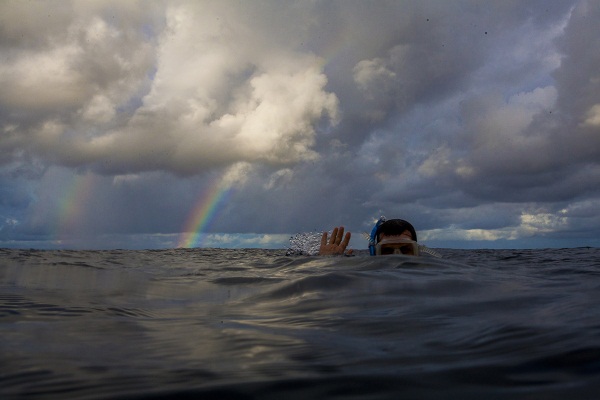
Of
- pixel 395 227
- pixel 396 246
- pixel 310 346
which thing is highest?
pixel 395 227

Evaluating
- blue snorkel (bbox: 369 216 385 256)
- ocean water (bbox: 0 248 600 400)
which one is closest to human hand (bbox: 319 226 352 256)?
blue snorkel (bbox: 369 216 385 256)

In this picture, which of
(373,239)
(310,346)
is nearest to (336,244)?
(373,239)

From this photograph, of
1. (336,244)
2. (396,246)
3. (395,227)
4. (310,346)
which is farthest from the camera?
(336,244)

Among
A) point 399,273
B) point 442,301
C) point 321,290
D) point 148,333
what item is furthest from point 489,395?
point 399,273

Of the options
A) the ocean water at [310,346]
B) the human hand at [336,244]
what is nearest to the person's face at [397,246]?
the human hand at [336,244]

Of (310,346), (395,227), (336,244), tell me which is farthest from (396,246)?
(310,346)

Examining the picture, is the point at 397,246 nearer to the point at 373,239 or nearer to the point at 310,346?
the point at 373,239

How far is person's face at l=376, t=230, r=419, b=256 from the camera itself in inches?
333

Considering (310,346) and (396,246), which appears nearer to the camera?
(310,346)

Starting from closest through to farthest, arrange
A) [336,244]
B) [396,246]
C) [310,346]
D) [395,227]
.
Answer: [310,346]
[396,246]
[395,227]
[336,244]

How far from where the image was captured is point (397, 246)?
28.9ft

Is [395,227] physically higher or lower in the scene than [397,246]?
higher

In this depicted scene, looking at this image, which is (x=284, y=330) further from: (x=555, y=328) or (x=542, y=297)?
(x=542, y=297)

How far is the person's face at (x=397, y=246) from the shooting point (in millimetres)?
8469
